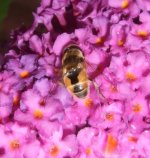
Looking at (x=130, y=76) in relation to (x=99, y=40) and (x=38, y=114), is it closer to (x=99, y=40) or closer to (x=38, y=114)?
(x=99, y=40)

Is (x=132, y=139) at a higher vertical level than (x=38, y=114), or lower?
lower

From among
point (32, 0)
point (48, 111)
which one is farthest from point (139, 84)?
point (32, 0)

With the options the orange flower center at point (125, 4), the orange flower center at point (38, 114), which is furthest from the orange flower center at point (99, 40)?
the orange flower center at point (38, 114)

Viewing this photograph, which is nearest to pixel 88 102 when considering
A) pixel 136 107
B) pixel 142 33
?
pixel 136 107

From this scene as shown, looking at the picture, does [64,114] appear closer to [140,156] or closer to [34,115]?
[34,115]

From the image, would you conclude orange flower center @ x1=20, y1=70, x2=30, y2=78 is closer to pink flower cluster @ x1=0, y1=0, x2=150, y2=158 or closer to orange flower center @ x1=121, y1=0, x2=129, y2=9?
pink flower cluster @ x1=0, y1=0, x2=150, y2=158

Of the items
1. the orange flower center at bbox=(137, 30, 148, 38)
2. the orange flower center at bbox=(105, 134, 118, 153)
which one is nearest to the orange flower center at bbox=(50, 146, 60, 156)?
the orange flower center at bbox=(105, 134, 118, 153)
